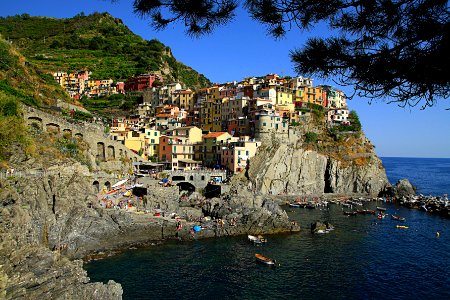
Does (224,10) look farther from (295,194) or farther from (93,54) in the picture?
(93,54)

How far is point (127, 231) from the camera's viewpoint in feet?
106

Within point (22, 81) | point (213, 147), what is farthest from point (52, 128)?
point (213, 147)

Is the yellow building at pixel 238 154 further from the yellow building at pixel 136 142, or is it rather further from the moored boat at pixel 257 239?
the moored boat at pixel 257 239

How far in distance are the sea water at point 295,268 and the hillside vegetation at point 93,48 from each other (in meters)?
68.1

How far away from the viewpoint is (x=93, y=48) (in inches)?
4311

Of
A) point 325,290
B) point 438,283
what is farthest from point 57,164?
point 438,283

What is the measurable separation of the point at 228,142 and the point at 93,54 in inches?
2543

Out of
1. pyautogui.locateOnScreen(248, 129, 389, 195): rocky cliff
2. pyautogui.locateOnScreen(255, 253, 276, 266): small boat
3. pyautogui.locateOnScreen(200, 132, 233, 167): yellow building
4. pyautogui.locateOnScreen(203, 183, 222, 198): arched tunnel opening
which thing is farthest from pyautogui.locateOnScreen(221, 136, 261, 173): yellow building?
pyautogui.locateOnScreen(255, 253, 276, 266): small boat

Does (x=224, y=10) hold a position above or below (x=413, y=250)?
above

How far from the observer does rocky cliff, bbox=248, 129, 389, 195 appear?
55.4m

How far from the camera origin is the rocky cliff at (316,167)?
2180 inches

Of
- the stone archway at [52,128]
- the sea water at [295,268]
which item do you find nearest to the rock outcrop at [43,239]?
the sea water at [295,268]

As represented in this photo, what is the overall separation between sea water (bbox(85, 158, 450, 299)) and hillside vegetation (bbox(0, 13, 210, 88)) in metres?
68.1

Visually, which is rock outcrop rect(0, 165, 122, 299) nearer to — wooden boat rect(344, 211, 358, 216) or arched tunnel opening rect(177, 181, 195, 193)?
arched tunnel opening rect(177, 181, 195, 193)
